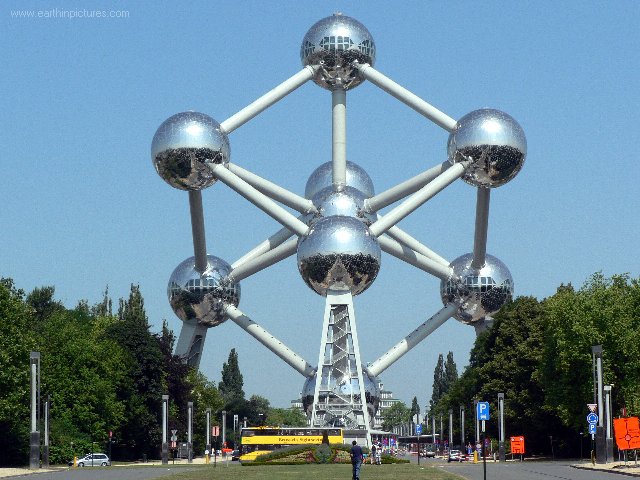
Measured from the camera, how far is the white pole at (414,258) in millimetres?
78250

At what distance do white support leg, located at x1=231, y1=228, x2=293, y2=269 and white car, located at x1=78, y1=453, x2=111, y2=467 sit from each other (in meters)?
13.6

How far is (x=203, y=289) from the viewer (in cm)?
7838

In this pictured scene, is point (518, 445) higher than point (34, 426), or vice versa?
point (34, 426)

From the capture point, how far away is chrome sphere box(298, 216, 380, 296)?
6775 cm

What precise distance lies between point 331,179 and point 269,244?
512cm

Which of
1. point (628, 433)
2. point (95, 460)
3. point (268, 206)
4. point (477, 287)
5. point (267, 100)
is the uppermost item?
point (267, 100)

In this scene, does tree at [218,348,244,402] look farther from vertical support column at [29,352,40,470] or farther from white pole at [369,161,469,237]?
vertical support column at [29,352,40,470]

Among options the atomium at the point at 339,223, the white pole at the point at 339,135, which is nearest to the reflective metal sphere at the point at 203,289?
the atomium at the point at 339,223

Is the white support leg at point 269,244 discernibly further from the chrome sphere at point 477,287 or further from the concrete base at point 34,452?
the concrete base at point 34,452

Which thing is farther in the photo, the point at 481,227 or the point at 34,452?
the point at 481,227

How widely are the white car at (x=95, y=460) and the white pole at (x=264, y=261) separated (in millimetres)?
12925

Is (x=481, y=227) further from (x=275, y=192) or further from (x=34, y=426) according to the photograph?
(x=34, y=426)

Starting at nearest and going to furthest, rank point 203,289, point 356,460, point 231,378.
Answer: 1. point 356,460
2. point 203,289
3. point 231,378

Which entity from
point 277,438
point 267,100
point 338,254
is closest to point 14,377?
point 338,254
